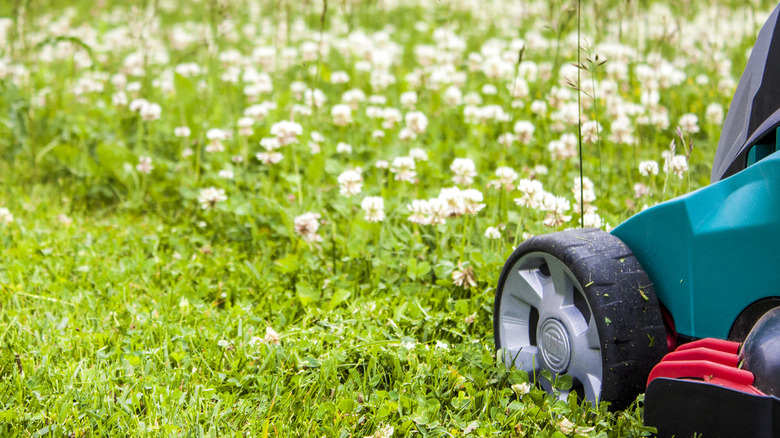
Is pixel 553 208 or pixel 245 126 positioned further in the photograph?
pixel 245 126

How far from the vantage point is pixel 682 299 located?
1.56m

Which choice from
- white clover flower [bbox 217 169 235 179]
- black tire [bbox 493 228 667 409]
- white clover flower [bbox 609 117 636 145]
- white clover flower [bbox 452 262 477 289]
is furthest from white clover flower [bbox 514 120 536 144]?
black tire [bbox 493 228 667 409]

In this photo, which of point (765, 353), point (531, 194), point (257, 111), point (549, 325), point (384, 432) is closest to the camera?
point (765, 353)

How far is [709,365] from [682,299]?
21cm

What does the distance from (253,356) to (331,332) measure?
0.84 ft

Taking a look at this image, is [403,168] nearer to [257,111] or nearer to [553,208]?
[553,208]

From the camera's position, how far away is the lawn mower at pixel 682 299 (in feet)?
4.44

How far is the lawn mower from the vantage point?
135 centimetres

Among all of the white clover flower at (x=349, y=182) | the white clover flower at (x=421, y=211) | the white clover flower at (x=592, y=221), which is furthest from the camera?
the white clover flower at (x=349, y=182)

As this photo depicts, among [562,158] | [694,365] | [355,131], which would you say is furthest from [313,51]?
[694,365]

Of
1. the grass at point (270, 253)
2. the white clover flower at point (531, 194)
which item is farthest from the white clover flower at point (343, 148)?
the white clover flower at point (531, 194)

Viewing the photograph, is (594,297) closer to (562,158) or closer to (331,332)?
(331,332)

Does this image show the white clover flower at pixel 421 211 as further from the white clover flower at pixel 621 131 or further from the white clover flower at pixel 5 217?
the white clover flower at pixel 5 217

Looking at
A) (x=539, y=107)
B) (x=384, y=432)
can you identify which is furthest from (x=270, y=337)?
(x=539, y=107)
